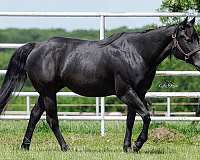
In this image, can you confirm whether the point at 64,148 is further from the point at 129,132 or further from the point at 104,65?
the point at 104,65

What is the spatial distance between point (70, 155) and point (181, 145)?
2559 mm

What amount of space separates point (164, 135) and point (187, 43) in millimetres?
2374

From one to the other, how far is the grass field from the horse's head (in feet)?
4.52

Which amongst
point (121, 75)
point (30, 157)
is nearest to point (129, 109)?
point (121, 75)

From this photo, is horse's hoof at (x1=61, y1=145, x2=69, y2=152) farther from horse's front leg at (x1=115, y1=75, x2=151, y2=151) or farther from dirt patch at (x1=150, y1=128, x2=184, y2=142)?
dirt patch at (x1=150, y1=128, x2=184, y2=142)

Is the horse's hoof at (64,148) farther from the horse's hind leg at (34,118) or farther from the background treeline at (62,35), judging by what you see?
the background treeline at (62,35)

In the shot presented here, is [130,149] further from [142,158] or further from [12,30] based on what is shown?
[12,30]

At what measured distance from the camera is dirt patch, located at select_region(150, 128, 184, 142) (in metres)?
11.5

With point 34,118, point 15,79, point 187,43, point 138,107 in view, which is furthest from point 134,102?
point 15,79

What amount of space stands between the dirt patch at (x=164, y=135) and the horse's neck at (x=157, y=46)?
6.66ft

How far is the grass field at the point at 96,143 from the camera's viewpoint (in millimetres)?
9219

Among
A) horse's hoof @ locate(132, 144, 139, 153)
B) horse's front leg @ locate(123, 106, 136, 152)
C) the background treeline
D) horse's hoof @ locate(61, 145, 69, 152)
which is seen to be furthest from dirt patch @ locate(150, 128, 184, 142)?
the background treeline

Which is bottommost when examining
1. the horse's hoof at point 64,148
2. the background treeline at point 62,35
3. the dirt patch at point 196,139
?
the background treeline at point 62,35

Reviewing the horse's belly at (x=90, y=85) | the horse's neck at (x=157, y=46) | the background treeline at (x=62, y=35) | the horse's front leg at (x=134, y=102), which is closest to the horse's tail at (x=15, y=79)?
the horse's belly at (x=90, y=85)
